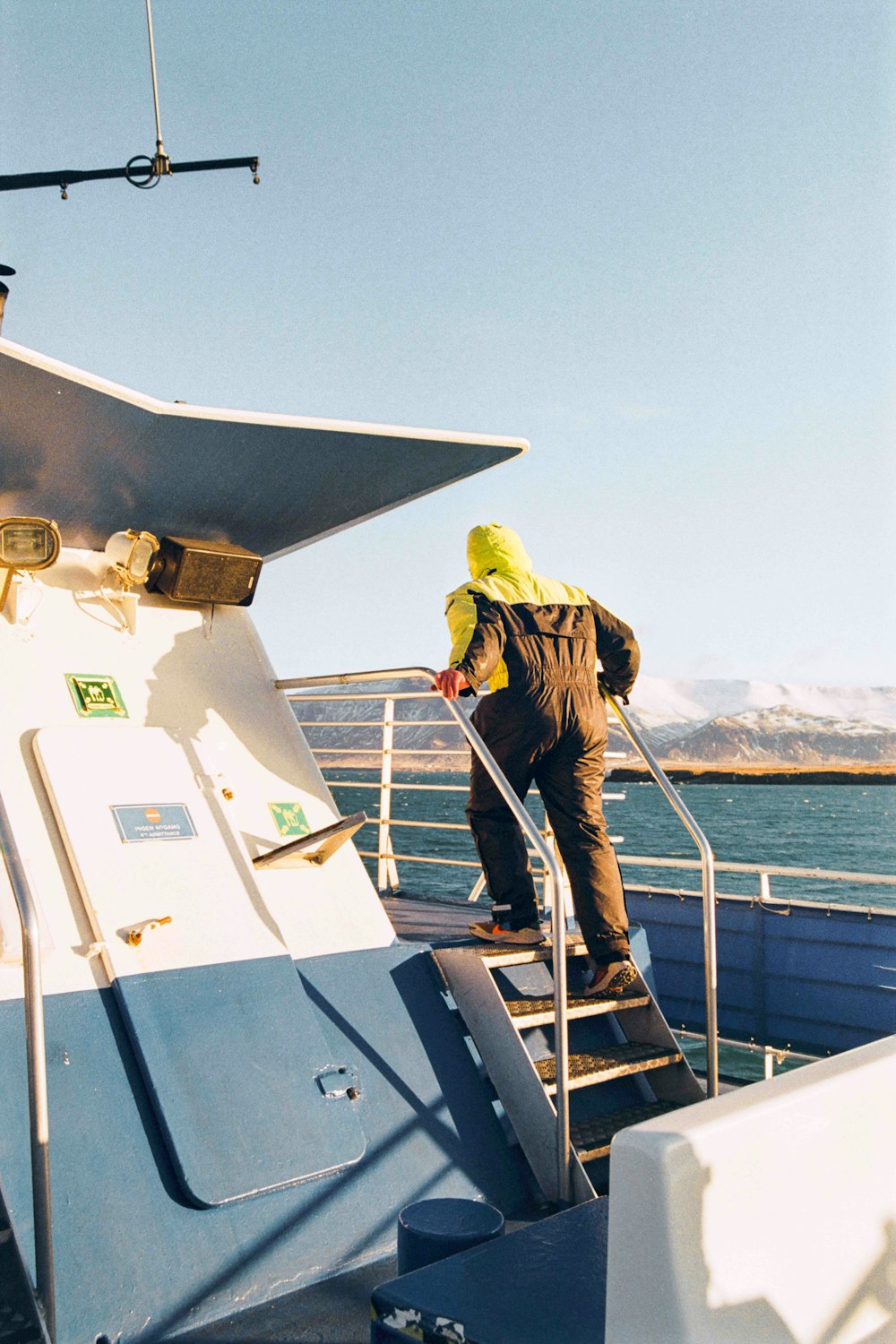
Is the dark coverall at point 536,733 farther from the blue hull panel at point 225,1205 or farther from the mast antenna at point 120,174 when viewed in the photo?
the mast antenna at point 120,174

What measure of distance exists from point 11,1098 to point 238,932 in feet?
3.20

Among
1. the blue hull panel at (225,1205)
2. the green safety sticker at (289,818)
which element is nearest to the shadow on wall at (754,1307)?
the blue hull panel at (225,1205)

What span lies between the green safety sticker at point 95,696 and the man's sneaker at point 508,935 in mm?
1668

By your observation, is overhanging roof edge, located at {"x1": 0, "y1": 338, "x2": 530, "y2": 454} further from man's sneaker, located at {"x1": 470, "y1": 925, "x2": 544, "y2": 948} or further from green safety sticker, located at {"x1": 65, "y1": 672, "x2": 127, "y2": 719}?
man's sneaker, located at {"x1": 470, "y1": 925, "x2": 544, "y2": 948}

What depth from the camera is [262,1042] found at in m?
3.63

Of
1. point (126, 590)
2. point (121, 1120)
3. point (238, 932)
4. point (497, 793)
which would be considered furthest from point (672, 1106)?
point (126, 590)

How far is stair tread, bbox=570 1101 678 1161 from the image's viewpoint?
386 cm

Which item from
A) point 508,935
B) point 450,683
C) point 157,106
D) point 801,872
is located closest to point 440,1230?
point 450,683

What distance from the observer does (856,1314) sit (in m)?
2.04

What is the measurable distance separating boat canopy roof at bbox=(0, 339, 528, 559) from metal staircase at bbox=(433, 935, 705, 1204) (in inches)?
76.2

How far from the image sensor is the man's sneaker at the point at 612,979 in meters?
4.48

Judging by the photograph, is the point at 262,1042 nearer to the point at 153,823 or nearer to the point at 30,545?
the point at 153,823

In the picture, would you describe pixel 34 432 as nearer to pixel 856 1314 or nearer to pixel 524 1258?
pixel 524 1258

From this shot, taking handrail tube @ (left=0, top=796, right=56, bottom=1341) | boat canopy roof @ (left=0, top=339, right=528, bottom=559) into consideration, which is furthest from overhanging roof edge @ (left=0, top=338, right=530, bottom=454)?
handrail tube @ (left=0, top=796, right=56, bottom=1341)
